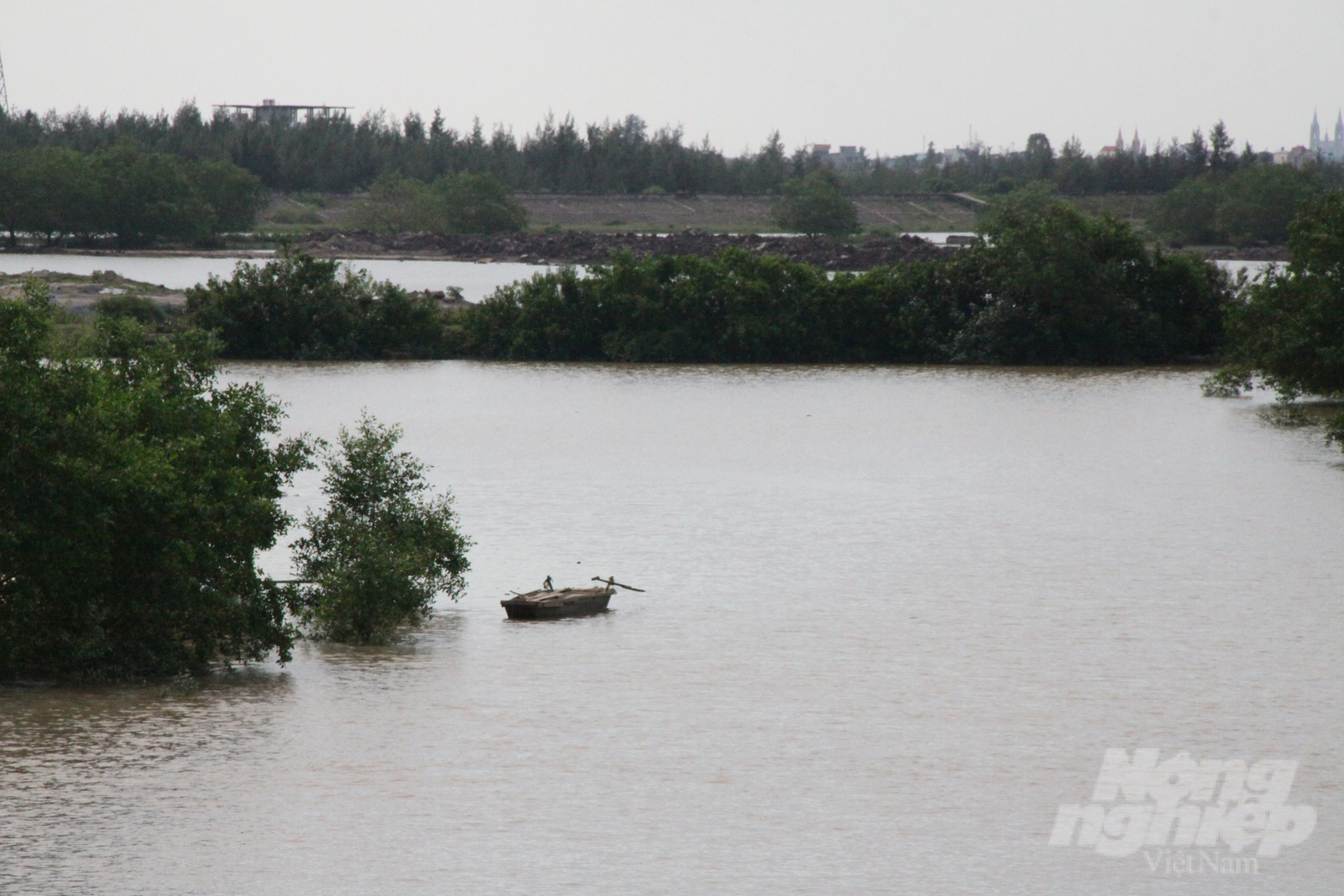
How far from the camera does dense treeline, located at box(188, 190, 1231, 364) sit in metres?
53.7

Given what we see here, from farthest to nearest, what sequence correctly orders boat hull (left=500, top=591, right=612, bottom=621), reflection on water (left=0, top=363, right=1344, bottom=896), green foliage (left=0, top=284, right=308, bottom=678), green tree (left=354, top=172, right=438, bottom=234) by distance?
green tree (left=354, top=172, right=438, bottom=234), boat hull (left=500, top=591, right=612, bottom=621), green foliage (left=0, top=284, right=308, bottom=678), reflection on water (left=0, top=363, right=1344, bottom=896)

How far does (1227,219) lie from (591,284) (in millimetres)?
76554

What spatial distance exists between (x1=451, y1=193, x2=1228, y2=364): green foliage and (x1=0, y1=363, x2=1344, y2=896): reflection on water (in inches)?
804

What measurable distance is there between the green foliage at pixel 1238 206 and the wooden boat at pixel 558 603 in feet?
344

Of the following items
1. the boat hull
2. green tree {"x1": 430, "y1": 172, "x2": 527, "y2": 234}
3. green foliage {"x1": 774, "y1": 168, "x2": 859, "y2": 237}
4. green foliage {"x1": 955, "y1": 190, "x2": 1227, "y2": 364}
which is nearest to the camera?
the boat hull

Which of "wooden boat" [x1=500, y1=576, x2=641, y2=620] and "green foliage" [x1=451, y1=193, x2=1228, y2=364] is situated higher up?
"green foliage" [x1=451, y1=193, x2=1228, y2=364]

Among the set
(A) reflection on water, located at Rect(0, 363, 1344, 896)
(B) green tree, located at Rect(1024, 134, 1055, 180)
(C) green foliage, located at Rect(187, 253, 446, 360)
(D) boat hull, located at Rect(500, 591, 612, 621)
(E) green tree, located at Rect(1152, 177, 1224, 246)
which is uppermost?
(B) green tree, located at Rect(1024, 134, 1055, 180)

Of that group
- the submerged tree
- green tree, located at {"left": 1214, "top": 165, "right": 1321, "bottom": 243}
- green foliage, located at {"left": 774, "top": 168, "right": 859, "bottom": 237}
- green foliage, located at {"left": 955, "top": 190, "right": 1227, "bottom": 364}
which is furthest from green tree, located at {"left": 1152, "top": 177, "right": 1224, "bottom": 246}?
the submerged tree

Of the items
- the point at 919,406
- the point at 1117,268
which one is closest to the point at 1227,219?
the point at 1117,268

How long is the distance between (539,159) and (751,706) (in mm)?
150401

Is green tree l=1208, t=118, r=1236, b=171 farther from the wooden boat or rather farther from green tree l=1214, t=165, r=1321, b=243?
the wooden boat

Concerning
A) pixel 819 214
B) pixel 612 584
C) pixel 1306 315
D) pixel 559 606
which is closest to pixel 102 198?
pixel 819 214

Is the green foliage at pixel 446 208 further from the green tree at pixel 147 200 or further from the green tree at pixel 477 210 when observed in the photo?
the green tree at pixel 147 200

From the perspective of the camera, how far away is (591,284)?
182 feet
